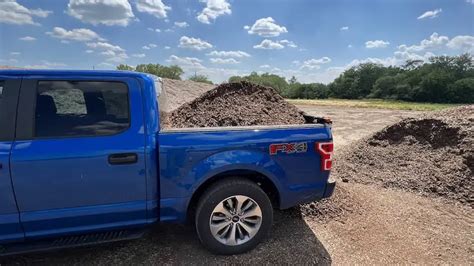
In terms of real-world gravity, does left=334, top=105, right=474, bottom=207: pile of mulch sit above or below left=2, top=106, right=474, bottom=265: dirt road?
above

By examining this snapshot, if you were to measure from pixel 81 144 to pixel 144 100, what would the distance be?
2.11 ft

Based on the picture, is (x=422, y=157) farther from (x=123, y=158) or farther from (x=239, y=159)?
(x=123, y=158)

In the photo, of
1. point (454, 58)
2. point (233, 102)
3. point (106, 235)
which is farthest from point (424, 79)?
point (106, 235)

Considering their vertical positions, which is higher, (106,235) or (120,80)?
(120,80)

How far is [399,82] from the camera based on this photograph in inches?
2729

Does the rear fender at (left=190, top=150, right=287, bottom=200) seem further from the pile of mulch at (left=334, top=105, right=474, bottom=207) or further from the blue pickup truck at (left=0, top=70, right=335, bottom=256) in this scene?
the pile of mulch at (left=334, top=105, right=474, bottom=207)

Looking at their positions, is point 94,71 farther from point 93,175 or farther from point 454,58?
point 454,58

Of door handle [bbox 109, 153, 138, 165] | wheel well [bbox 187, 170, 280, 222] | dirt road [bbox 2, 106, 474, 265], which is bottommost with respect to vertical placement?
dirt road [bbox 2, 106, 474, 265]

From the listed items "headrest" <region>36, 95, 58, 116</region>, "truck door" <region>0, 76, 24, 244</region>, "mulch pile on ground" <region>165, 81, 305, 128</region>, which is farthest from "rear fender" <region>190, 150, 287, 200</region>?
"mulch pile on ground" <region>165, 81, 305, 128</region>

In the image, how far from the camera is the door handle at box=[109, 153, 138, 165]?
8.67ft

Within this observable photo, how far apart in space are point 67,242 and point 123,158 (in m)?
0.89

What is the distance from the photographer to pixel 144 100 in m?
2.81

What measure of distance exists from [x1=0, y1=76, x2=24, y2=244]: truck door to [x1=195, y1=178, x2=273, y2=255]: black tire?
5.02 ft

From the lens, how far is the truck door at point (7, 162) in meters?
2.44
